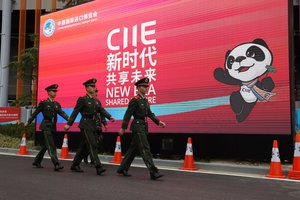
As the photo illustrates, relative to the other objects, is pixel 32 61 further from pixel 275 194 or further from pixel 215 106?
pixel 275 194

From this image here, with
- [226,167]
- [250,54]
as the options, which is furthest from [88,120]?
[250,54]

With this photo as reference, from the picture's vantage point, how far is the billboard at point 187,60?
868cm

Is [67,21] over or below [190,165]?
over

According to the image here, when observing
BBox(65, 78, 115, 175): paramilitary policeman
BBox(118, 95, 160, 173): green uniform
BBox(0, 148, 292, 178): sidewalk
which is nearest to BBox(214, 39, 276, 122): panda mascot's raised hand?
BBox(0, 148, 292, 178): sidewalk

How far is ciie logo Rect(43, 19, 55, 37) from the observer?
1380 centimetres

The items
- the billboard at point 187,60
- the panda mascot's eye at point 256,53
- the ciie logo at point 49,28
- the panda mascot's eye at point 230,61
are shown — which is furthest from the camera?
the ciie logo at point 49,28

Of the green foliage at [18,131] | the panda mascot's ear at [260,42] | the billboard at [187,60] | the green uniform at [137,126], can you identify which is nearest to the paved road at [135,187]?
the green uniform at [137,126]

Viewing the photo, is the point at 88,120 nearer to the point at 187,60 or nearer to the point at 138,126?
the point at 138,126

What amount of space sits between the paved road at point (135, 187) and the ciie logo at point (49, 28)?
7202 millimetres

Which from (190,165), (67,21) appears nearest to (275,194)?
(190,165)

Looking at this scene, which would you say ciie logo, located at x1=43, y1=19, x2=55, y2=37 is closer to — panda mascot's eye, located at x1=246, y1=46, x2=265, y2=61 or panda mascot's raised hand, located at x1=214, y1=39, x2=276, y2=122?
panda mascot's raised hand, located at x1=214, y1=39, x2=276, y2=122

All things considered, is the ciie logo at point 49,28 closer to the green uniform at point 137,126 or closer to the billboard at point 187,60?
the billboard at point 187,60

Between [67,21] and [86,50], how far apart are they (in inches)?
65.5

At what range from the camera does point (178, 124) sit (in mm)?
10023
